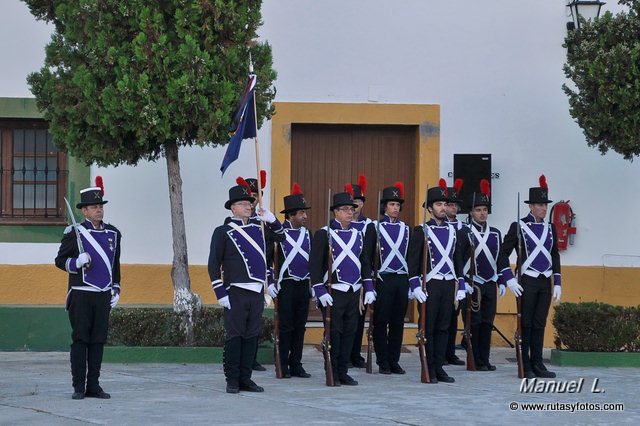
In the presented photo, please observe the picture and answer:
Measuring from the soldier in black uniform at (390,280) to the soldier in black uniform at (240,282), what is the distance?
182 cm

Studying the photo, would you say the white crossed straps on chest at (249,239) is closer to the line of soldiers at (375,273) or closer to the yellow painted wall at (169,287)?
the line of soldiers at (375,273)

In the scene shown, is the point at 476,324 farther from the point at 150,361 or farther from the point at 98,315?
the point at 98,315

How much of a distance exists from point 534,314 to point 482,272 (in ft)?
4.05

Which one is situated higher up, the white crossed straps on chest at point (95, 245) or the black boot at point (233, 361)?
the white crossed straps on chest at point (95, 245)

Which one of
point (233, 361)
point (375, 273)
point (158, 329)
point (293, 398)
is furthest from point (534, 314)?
point (158, 329)

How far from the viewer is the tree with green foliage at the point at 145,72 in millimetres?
12734

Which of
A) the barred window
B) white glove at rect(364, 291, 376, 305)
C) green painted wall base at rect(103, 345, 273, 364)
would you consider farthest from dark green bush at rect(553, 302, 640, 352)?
the barred window

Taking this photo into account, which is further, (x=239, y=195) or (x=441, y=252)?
(x=441, y=252)

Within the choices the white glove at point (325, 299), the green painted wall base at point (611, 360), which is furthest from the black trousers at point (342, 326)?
the green painted wall base at point (611, 360)

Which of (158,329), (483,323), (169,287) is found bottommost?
(158,329)

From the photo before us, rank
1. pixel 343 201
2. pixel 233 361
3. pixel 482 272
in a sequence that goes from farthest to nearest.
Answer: pixel 482 272, pixel 343 201, pixel 233 361

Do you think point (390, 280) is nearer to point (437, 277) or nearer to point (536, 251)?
point (437, 277)

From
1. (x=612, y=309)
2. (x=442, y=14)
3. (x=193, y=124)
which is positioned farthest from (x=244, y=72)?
(x=612, y=309)

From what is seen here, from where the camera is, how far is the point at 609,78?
13.3 meters
